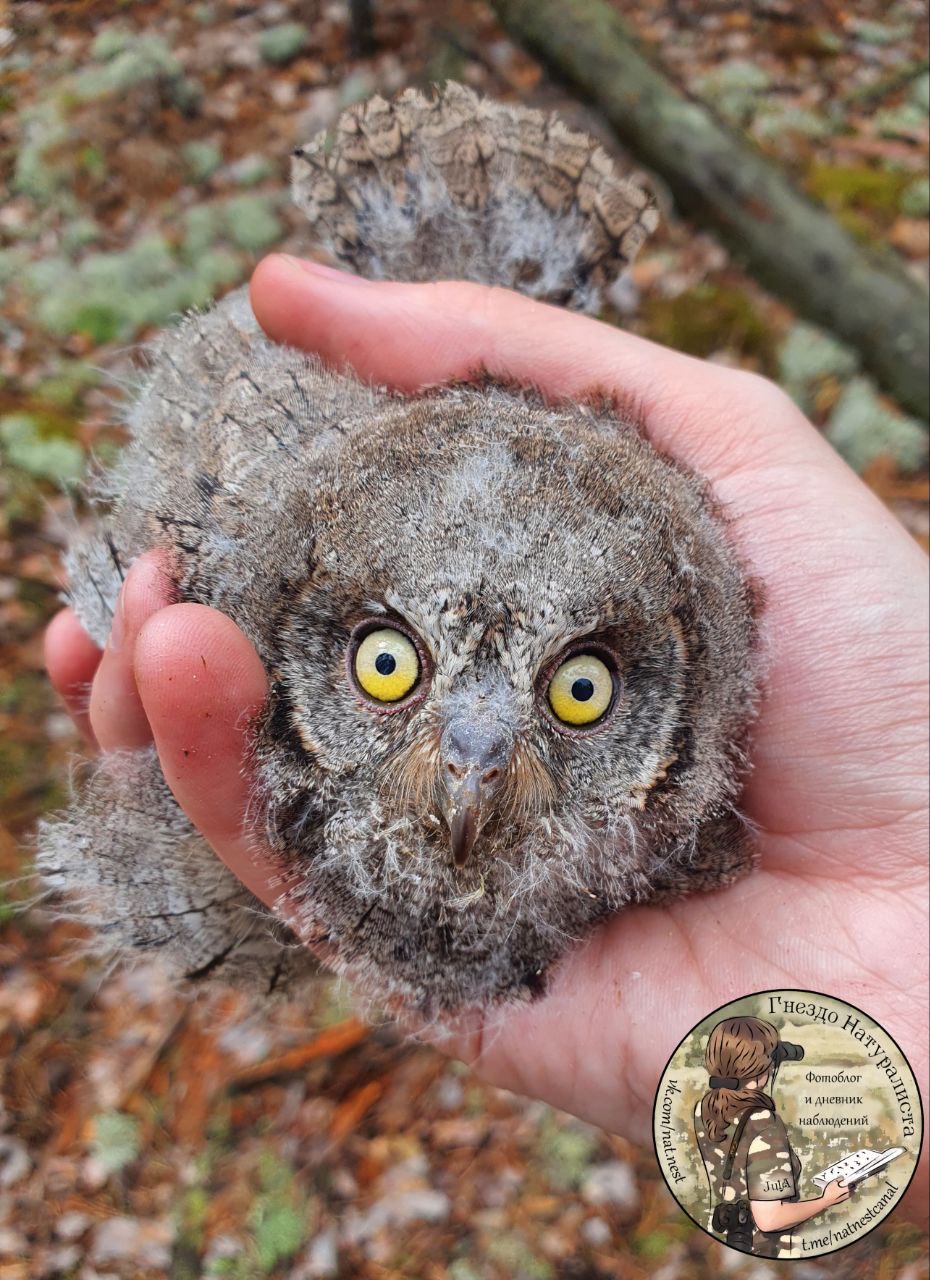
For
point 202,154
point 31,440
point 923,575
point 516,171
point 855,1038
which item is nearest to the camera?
point 855,1038

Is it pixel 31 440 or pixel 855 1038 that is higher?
pixel 31 440

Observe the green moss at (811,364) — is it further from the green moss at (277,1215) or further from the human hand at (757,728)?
the green moss at (277,1215)

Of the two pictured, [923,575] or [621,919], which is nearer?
[621,919]

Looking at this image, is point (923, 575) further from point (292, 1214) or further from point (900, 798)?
point (292, 1214)

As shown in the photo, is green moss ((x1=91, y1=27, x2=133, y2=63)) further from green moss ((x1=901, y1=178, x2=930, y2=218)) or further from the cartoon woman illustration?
the cartoon woman illustration

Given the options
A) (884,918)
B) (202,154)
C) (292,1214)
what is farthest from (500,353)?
(202,154)

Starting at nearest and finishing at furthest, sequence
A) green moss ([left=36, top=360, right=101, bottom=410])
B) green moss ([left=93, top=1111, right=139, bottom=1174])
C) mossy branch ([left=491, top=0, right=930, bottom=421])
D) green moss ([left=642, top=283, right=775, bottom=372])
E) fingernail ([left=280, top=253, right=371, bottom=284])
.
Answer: fingernail ([left=280, top=253, right=371, bottom=284]) < green moss ([left=93, top=1111, right=139, bottom=1174]) < mossy branch ([left=491, top=0, right=930, bottom=421]) < green moss ([left=36, top=360, right=101, bottom=410]) < green moss ([left=642, top=283, right=775, bottom=372])

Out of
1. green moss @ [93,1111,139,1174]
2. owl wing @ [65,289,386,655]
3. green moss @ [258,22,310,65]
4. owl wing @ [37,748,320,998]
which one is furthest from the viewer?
green moss @ [258,22,310,65]

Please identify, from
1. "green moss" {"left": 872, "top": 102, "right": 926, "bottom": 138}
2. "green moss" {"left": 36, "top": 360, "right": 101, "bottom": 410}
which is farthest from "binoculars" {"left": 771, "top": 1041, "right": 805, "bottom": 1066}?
"green moss" {"left": 872, "top": 102, "right": 926, "bottom": 138}
